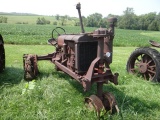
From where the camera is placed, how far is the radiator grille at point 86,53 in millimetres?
4223

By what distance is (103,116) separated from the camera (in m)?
3.64

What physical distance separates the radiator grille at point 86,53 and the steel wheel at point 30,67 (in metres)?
1.99

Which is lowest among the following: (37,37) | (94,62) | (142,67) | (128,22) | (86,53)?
(142,67)

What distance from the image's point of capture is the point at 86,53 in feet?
14.1

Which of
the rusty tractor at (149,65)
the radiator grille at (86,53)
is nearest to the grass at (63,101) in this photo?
the rusty tractor at (149,65)

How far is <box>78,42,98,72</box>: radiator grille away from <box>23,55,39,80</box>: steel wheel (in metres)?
1.99

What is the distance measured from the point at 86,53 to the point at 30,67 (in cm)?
221

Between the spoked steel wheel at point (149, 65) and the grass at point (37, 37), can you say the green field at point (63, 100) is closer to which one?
the spoked steel wheel at point (149, 65)

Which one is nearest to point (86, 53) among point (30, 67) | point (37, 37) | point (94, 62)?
point (94, 62)

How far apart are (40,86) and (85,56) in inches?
53.9

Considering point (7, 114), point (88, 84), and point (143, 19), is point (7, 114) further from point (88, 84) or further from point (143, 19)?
point (143, 19)

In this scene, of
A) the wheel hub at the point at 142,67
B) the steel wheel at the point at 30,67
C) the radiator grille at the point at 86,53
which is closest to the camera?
the radiator grille at the point at 86,53

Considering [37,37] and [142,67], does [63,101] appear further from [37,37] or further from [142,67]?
[37,37]

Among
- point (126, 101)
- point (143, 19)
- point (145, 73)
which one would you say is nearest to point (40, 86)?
point (126, 101)
